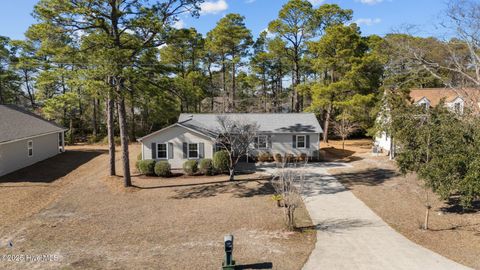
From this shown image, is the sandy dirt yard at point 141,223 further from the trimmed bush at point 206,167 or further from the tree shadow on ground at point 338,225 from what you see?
the trimmed bush at point 206,167

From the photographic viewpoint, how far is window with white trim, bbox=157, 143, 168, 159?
2439 centimetres

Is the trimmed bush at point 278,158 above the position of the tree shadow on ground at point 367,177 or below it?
above

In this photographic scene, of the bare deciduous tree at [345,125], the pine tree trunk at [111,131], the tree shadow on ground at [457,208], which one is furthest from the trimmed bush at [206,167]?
the bare deciduous tree at [345,125]

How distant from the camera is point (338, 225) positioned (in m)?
13.8

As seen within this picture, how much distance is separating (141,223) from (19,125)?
17513 mm

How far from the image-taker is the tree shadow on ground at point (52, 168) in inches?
842

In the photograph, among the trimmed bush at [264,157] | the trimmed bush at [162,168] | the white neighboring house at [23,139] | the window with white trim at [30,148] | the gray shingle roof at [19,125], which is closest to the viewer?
the white neighboring house at [23,139]

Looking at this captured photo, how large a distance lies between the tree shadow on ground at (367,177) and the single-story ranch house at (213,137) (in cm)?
544

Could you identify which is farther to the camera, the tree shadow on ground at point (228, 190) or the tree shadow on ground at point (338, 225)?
the tree shadow on ground at point (228, 190)

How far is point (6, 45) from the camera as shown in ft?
127

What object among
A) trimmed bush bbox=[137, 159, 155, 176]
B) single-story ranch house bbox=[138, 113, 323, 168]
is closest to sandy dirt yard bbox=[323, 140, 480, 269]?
single-story ranch house bbox=[138, 113, 323, 168]

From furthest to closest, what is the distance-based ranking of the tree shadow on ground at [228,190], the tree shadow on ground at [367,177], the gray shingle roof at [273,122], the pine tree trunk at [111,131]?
the gray shingle roof at [273,122]
the tree shadow on ground at [367,177]
the pine tree trunk at [111,131]
the tree shadow on ground at [228,190]

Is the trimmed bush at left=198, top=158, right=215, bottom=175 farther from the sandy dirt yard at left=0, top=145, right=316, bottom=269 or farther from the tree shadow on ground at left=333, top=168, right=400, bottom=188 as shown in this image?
the tree shadow on ground at left=333, top=168, right=400, bottom=188

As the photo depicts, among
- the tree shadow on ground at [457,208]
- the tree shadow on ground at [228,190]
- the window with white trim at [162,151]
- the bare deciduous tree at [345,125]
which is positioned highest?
the bare deciduous tree at [345,125]
